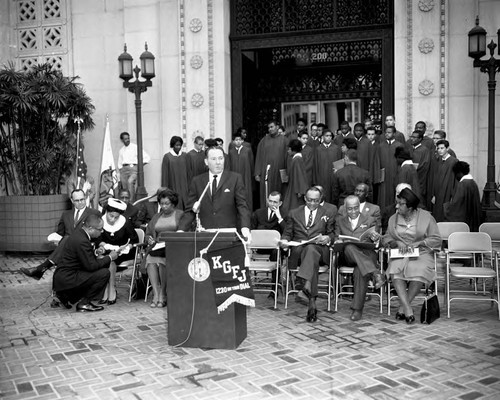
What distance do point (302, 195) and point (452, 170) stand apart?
2.53m

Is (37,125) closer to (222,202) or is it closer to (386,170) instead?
(386,170)

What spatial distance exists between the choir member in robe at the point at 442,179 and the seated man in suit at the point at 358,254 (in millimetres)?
3334

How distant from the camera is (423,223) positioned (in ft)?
23.0

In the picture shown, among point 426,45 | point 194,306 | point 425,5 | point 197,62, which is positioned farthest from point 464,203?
point 197,62

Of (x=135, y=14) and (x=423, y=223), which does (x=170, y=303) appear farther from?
(x=135, y=14)

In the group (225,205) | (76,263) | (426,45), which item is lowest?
(76,263)

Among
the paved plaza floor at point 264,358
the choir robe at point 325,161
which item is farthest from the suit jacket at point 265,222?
the choir robe at point 325,161

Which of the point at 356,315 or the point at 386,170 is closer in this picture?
the point at 356,315

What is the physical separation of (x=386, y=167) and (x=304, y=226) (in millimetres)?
3862

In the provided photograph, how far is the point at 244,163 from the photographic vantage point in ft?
39.7

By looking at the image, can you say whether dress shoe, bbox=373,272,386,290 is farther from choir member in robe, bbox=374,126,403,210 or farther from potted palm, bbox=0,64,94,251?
potted palm, bbox=0,64,94,251

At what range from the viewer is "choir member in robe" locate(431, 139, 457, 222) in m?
10.2

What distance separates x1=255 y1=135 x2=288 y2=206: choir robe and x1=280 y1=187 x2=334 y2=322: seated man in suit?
4050mm

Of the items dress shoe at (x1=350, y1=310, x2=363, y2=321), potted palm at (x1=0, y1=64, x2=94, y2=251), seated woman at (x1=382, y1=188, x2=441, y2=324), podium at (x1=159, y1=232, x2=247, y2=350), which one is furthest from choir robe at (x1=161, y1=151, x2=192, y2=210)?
podium at (x1=159, y1=232, x2=247, y2=350)
